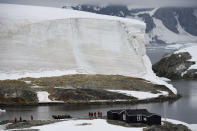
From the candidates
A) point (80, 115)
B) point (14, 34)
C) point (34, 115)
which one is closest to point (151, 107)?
point (80, 115)

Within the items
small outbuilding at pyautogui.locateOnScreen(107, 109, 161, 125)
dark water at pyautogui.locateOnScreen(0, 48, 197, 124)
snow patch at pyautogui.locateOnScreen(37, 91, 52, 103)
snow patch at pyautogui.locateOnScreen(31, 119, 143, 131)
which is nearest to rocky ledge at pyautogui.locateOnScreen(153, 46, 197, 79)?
dark water at pyautogui.locateOnScreen(0, 48, 197, 124)

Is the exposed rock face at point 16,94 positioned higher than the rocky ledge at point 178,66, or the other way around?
the rocky ledge at point 178,66

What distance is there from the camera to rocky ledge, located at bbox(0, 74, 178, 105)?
90375 mm

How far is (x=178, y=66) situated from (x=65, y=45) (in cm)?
4441

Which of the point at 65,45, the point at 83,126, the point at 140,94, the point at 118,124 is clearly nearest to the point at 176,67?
the point at 65,45

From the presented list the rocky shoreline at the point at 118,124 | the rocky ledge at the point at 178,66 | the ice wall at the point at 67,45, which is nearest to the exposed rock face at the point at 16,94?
the ice wall at the point at 67,45

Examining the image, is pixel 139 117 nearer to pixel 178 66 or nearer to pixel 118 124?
pixel 118 124

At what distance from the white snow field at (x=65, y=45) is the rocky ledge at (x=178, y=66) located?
849 inches

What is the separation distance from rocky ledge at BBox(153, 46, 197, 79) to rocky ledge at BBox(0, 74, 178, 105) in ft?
128

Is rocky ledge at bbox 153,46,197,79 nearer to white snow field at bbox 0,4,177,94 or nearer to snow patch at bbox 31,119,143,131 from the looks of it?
white snow field at bbox 0,4,177,94

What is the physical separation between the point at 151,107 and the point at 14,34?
3808cm

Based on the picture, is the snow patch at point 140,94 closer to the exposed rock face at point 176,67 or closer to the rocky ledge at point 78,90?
the rocky ledge at point 78,90

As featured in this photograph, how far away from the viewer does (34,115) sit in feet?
254

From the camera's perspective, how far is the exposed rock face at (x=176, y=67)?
142 metres
